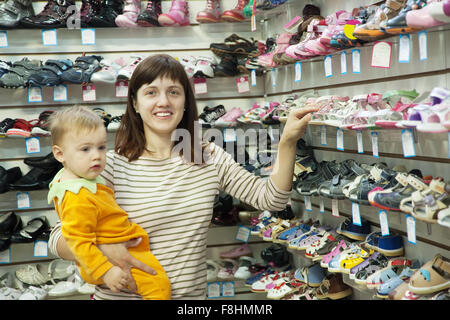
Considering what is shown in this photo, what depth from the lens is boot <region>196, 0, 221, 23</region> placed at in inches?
164

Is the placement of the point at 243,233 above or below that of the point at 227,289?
above

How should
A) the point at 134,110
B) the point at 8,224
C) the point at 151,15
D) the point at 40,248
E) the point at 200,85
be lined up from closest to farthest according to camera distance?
the point at 134,110
the point at 8,224
the point at 40,248
the point at 151,15
the point at 200,85

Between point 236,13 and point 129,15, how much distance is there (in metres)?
0.87

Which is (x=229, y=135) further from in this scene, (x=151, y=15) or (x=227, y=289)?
(x=227, y=289)

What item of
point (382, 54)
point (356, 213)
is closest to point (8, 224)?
point (356, 213)

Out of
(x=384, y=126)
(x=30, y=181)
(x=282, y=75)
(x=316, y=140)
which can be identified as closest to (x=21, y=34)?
(x=30, y=181)

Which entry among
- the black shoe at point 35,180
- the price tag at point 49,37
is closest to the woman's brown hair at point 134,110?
the black shoe at point 35,180

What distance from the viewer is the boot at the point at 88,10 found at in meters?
4.04

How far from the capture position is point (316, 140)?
3412mm

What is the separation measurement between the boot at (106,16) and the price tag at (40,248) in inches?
71.4

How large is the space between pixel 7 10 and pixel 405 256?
3.39 m

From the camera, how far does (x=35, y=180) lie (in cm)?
397

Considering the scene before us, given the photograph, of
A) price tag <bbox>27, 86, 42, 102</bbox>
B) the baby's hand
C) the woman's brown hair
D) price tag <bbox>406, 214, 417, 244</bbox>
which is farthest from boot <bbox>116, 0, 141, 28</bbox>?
price tag <bbox>406, 214, 417, 244</bbox>

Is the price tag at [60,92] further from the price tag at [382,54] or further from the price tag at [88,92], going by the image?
the price tag at [382,54]
